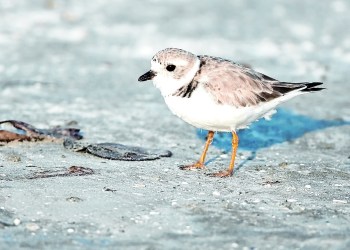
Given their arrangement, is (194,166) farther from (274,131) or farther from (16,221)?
(16,221)

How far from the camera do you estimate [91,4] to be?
1048 cm

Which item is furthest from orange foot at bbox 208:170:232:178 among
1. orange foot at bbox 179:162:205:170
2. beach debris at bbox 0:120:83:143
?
beach debris at bbox 0:120:83:143

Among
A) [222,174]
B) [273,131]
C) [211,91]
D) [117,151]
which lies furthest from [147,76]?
[273,131]

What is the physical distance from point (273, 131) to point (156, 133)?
3.57ft

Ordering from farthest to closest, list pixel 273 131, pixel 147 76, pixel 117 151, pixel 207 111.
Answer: pixel 273 131 → pixel 117 151 → pixel 147 76 → pixel 207 111

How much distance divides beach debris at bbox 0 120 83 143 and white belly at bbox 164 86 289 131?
3.71ft

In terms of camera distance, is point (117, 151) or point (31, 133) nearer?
point (117, 151)

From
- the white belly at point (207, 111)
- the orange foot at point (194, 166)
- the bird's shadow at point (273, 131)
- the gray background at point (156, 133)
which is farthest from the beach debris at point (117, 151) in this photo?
the bird's shadow at point (273, 131)

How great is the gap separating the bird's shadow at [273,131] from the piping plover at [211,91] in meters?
0.63

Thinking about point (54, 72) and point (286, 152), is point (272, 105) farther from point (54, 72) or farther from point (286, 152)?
point (54, 72)

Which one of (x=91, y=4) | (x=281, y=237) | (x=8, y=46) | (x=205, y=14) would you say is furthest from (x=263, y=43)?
(x=281, y=237)

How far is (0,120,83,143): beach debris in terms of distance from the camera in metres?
5.75

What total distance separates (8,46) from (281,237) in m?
5.92

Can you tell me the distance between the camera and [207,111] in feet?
16.8
